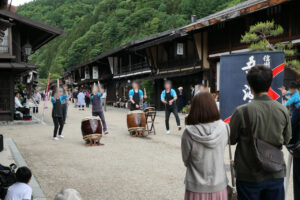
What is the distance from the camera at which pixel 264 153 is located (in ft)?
8.47

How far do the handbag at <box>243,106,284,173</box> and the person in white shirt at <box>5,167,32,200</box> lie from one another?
8.23ft

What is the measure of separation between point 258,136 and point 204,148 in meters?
0.46

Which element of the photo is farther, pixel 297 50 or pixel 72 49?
pixel 72 49

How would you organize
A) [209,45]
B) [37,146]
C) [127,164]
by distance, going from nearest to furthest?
[127,164]
[37,146]
[209,45]

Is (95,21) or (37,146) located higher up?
(95,21)

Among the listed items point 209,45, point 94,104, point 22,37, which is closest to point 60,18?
point 22,37

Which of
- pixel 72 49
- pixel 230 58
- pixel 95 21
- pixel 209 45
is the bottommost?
pixel 230 58

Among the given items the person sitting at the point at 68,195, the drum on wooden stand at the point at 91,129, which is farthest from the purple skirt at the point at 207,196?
the drum on wooden stand at the point at 91,129

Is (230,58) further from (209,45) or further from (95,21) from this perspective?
(95,21)

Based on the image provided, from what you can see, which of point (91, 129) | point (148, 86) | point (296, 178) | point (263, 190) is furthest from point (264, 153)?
point (148, 86)

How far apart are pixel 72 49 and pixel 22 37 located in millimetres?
48946

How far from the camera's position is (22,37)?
19703 mm

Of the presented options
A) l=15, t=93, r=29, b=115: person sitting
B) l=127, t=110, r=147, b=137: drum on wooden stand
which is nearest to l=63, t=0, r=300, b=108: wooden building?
l=127, t=110, r=147, b=137: drum on wooden stand

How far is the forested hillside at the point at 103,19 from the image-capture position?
43.3 meters
